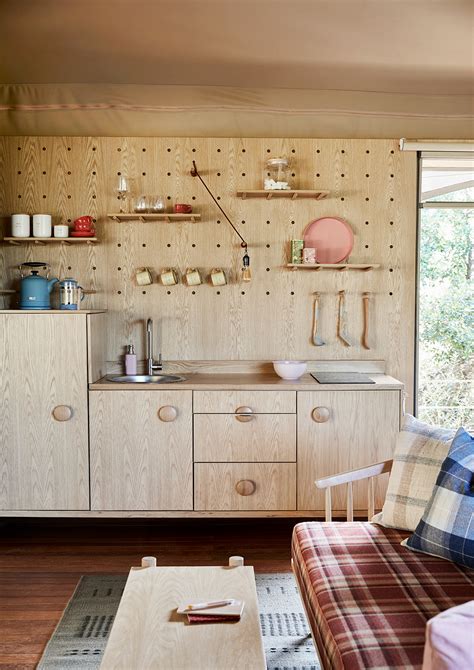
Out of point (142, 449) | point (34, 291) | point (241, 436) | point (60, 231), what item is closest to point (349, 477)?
point (241, 436)

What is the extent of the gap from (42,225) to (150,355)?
3.15 feet

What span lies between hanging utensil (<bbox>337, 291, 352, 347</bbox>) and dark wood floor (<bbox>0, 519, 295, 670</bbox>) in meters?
1.11

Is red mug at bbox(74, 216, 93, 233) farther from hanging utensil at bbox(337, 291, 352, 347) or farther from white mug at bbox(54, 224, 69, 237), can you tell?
hanging utensil at bbox(337, 291, 352, 347)

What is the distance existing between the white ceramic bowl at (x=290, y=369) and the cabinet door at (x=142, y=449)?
0.56 m

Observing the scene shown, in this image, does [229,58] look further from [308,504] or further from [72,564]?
[72,564]

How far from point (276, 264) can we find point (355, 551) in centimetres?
202

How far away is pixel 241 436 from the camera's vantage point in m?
3.37

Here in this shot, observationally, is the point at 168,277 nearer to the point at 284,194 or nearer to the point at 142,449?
the point at 284,194

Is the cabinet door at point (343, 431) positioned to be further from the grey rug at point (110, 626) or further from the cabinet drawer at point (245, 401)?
the grey rug at point (110, 626)

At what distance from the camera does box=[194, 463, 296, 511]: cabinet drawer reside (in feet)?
11.1

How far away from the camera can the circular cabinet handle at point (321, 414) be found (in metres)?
3.35

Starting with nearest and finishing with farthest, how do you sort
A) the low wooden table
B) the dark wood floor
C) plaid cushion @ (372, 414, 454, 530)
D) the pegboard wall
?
the low wooden table
plaid cushion @ (372, 414, 454, 530)
the dark wood floor
the pegboard wall

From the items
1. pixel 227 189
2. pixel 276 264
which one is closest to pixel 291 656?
pixel 276 264

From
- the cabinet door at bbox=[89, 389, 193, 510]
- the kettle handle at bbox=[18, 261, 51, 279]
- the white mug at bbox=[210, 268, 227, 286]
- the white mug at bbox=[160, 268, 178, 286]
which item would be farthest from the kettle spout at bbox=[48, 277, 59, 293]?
the white mug at bbox=[210, 268, 227, 286]
